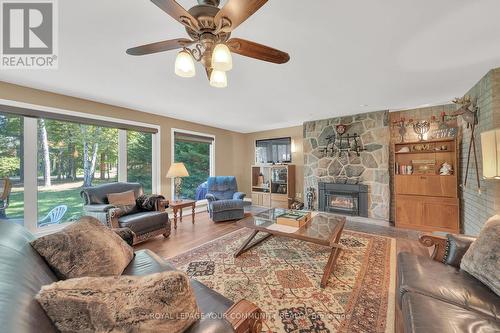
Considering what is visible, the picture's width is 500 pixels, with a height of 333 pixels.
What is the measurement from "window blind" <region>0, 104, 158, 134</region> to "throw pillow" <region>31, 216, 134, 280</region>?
2.56m

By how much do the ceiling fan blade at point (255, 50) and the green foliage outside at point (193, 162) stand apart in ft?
12.3

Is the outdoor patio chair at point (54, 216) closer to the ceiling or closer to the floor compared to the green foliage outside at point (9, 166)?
closer to the floor

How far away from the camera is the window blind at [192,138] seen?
15.7 ft

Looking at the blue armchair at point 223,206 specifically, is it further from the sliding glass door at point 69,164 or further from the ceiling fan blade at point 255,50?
the ceiling fan blade at point 255,50

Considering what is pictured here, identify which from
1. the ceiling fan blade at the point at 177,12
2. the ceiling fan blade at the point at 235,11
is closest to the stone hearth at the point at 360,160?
the ceiling fan blade at the point at 235,11

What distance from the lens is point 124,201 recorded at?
319 cm

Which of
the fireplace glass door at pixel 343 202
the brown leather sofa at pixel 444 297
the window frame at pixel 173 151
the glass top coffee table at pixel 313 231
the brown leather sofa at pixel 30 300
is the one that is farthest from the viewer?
the window frame at pixel 173 151

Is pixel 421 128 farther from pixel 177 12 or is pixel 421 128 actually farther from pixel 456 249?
pixel 177 12

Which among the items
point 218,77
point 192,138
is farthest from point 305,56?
point 192,138

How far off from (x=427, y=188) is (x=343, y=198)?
58.3 inches

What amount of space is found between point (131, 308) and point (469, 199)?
4.43 metres

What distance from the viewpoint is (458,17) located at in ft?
5.14

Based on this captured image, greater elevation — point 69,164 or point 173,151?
point 173,151

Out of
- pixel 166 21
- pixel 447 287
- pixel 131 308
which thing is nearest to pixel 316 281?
pixel 447 287
